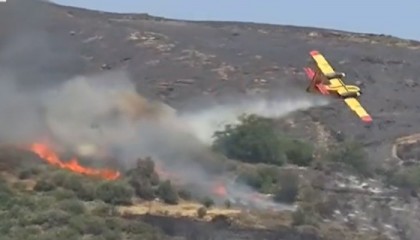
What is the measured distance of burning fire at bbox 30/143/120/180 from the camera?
2960 inches

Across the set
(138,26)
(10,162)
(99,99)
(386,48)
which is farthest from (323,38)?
(10,162)

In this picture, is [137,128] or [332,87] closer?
[332,87]

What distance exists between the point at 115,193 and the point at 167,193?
3.40 meters

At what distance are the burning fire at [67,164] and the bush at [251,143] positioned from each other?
12704mm

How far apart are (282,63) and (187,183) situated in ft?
172

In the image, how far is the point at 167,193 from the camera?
71.2 meters

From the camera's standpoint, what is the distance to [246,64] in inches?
4958

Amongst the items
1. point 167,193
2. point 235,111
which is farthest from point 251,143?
point 167,193

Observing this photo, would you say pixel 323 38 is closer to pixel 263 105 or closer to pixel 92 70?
pixel 92 70

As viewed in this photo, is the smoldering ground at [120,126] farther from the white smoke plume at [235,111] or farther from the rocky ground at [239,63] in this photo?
the rocky ground at [239,63]

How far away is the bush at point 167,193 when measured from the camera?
233ft

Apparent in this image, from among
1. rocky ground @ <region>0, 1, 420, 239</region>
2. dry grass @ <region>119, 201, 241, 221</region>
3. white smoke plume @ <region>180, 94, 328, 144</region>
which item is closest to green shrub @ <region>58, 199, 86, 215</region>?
dry grass @ <region>119, 201, 241, 221</region>

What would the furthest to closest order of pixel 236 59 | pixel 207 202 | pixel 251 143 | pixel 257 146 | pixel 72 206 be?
pixel 236 59 < pixel 257 146 < pixel 251 143 < pixel 207 202 < pixel 72 206

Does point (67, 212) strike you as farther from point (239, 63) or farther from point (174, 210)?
point (239, 63)
